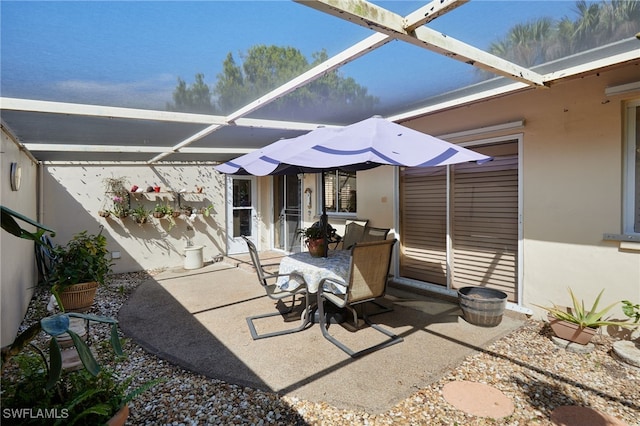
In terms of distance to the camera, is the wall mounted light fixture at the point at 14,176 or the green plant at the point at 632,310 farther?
the wall mounted light fixture at the point at 14,176

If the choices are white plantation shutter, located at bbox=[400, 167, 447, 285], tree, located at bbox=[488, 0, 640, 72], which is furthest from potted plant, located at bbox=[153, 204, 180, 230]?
tree, located at bbox=[488, 0, 640, 72]

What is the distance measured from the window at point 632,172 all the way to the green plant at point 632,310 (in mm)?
693

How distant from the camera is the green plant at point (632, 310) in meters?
3.04

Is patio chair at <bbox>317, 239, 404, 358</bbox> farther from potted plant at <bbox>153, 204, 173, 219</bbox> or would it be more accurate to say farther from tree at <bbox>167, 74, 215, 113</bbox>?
potted plant at <bbox>153, 204, 173, 219</bbox>

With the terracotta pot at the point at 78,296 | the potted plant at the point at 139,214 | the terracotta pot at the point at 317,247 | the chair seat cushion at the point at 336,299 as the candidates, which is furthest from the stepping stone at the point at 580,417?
the potted plant at the point at 139,214

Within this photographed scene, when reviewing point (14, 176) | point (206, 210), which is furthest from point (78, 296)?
point (206, 210)

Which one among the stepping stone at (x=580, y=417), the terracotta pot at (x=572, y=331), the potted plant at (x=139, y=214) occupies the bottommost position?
the stepping stone at (x=580, y=417)

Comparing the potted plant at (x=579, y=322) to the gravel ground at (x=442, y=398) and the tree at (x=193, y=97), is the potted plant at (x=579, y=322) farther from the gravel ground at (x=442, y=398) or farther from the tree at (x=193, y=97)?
the tree at (x=193, y=97)

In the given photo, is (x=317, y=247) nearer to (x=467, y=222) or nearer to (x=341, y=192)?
(x=467, y=222)

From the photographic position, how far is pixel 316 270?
11.6ft

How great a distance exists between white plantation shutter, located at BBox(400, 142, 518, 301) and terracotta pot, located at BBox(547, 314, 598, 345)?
83cm

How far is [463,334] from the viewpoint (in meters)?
3.50

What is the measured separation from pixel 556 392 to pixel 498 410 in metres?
0.59

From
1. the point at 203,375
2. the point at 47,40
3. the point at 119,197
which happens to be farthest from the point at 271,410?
the point at 119,197
